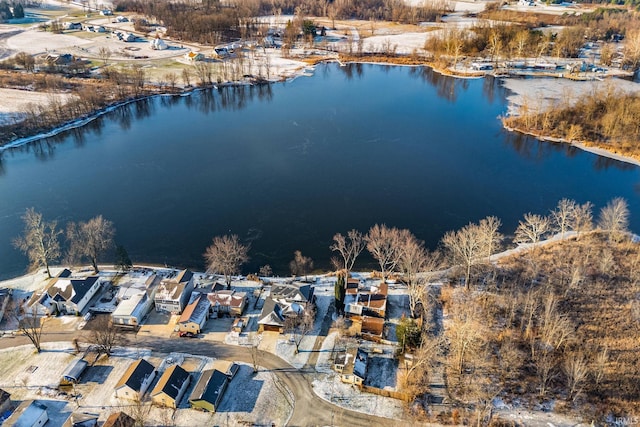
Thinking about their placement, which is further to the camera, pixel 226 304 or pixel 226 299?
pixel 226 299

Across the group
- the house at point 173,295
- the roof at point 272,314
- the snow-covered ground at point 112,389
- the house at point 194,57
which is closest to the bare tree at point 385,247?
the roof at point 272,314

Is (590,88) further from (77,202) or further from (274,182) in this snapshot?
(77,202)

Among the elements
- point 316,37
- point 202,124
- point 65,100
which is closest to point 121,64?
point 65,100

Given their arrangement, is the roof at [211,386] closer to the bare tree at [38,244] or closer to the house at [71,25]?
the bare tree at [38,244]

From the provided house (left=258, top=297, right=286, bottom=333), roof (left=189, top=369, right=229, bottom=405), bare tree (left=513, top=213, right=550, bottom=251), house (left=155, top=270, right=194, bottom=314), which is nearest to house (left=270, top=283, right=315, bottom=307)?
house (left=258, top=297, right=286, bottom=333)

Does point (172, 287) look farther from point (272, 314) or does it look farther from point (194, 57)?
point (194, 57)

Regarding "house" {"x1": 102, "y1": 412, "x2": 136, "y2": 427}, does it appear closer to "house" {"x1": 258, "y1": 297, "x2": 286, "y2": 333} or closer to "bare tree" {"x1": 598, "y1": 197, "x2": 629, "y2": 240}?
"house" {"x1": 258, "y1": 297, "x2": 286, "y2": 333}

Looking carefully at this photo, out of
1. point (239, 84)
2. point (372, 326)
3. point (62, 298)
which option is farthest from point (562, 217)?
point (239, 84)
